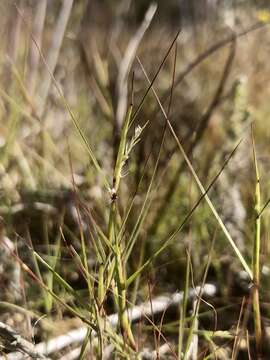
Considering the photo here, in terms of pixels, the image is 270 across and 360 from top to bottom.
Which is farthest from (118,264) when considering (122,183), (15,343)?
(122,183)

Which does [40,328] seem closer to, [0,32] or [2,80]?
[2,80]

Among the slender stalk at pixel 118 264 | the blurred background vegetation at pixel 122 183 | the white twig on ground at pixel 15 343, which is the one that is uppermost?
the blurred background vegetation at pixel 122 183

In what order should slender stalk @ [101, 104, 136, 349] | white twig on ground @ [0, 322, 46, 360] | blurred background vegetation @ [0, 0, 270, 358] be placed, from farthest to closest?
blurred background vegetation @ [0, 0, 270, 358]
white twig on ground @ [0, 322, 46, 360]
slender stalk @ [101, 104, 136, 349]

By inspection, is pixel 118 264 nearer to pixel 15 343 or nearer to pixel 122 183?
pixel 15 343

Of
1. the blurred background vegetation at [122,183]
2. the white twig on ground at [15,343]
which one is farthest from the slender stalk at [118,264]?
the white twig on ground at [15,343]

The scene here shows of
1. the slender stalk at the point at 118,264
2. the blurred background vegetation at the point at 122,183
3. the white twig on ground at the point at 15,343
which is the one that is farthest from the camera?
the blurred background vegetation at the point at 122,183

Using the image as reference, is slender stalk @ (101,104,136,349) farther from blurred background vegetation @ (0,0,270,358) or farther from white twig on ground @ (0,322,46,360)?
white twig on ground @ (0,322,46,360)

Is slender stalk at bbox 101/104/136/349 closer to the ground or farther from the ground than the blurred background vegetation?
closer to the ground

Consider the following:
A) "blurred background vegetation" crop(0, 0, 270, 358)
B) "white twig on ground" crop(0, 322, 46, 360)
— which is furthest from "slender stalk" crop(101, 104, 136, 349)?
"white twig on ground" crop(0, 322, 46, 360)

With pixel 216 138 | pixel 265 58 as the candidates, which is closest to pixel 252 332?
pixel 216 138

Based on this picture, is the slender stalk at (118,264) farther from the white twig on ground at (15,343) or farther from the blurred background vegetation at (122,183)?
the white twig on ground at (15,343)

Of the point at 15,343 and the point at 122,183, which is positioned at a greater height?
the point at 122,183
